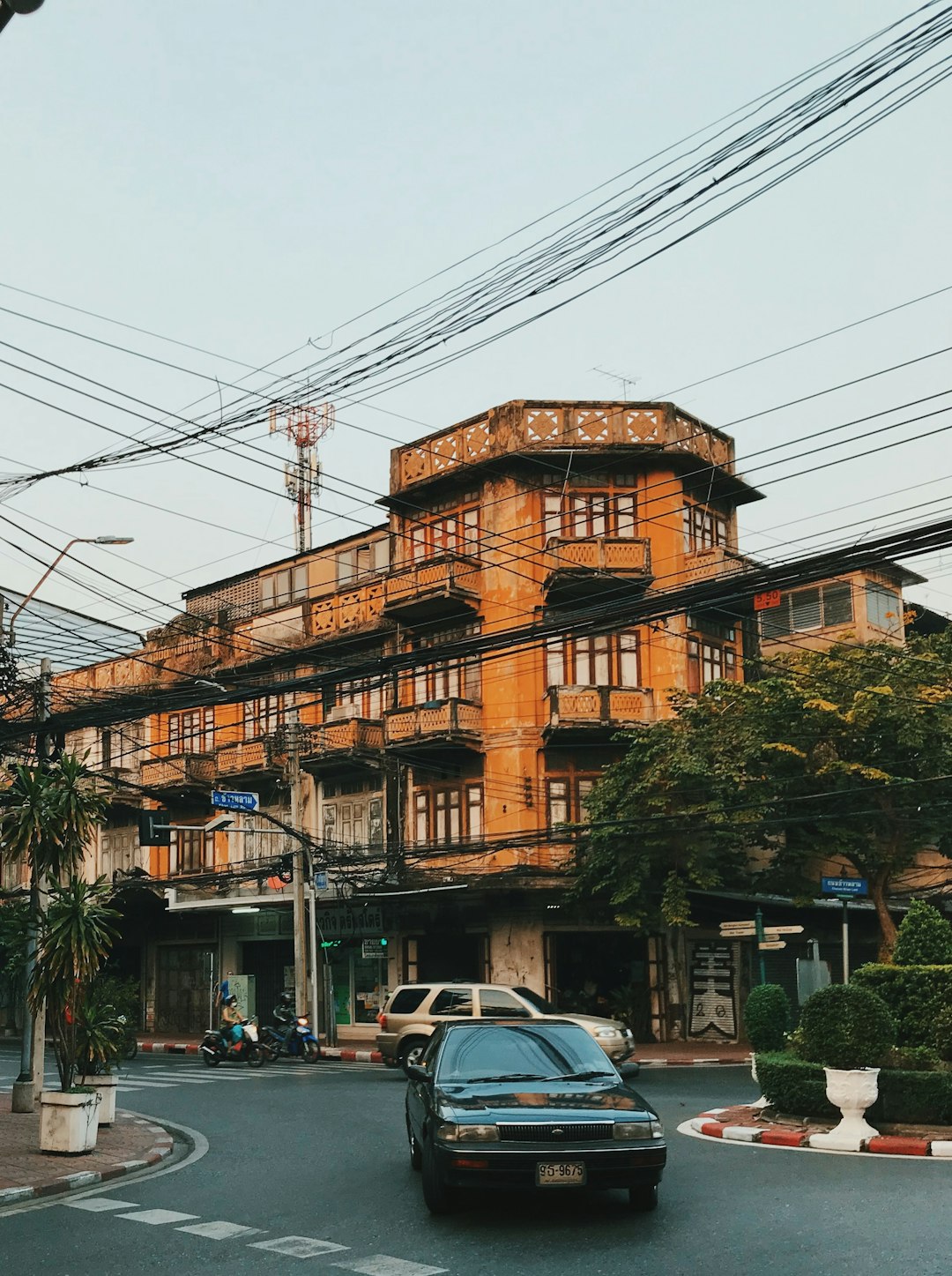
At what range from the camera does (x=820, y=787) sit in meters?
32.7

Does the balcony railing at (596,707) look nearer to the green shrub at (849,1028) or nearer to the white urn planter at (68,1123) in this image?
the green shrub at (849,1028)

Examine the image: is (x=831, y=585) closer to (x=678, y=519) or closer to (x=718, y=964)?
(x=678, y=519)

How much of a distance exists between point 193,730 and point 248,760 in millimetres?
4665

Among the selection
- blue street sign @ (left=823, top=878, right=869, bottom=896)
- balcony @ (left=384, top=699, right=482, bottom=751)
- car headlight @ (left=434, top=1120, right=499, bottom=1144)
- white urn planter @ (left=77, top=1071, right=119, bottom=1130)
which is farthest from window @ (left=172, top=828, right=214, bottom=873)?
car headlight @ (left=434, top=1120, right=499, bottom=1144)

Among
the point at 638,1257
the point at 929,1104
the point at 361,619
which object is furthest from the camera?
the point at 361,619

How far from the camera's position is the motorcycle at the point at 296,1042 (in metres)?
31.5

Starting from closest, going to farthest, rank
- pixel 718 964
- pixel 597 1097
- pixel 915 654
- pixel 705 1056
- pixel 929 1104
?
pixel 597 1097, pixel 929 1104, pixel 705 1056, pixel 915 654, pixel 718 964

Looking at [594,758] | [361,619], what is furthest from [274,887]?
[594,758]

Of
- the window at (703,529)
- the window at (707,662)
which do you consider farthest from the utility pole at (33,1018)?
the window at (703,529)

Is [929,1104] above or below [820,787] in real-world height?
below

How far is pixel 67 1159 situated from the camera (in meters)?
15.1

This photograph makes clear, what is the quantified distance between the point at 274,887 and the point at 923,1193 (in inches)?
1242

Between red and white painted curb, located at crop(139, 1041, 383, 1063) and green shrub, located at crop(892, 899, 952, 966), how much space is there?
16035 mm

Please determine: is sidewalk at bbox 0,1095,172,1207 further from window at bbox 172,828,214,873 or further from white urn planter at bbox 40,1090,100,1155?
window at bbox 172,828,214,873
